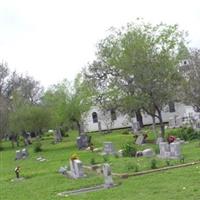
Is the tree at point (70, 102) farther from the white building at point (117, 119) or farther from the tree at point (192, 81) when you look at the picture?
the white building at point (117, 119)

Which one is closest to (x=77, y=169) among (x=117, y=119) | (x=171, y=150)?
(x=171, y=150)

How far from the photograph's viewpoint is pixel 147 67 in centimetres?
3409

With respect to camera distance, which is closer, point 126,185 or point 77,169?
point 126,185

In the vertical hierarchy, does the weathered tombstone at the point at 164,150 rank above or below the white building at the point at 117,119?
below

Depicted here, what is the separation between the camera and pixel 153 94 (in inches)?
1334

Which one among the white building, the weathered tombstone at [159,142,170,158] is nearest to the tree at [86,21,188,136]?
the weathered tombstone at [159,142,170,158]

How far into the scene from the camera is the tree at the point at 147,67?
33.9 metres

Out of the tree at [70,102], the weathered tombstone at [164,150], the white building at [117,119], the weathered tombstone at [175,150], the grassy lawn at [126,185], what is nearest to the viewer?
the grassy lawn at [126,185]

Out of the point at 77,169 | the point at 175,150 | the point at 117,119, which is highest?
the point at 117,119

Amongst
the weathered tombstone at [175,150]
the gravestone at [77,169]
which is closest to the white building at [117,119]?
the weathered tombstone at [175,150]

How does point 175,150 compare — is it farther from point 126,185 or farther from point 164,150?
point 126,185

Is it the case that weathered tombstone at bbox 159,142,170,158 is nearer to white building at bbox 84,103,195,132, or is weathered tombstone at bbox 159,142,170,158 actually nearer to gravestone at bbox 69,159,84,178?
gravestone at bbox 69,159,84,178

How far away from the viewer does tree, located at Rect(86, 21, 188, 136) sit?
33.9m

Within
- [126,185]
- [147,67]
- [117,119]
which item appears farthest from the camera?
[117,119]
